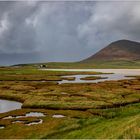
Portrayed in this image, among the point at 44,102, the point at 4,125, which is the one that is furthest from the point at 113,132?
the point at 44,102

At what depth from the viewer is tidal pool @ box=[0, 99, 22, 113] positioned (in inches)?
2578

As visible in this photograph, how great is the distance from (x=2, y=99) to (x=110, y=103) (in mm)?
30357

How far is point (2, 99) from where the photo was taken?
82000 millimetres

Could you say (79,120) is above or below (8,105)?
Result: below

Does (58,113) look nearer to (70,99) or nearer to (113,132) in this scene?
(70,99)

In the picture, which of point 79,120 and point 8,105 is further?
point 8,105

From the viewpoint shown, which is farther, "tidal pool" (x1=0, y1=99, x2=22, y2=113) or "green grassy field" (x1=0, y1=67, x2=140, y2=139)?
"tidal pool" (x1=0, y1=99, x2=22, y2=113)

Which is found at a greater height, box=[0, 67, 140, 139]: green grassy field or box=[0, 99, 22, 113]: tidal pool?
box=[0, 99, 22, 113]: tidal pool

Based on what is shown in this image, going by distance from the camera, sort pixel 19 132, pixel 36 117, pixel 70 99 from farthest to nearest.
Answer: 1. pixel 70 99
2. pixel 36 117
3. pixel 19 132

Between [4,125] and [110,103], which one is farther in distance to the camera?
[110,103]

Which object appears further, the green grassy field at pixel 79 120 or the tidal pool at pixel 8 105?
the tidal pool at pixel 8 105

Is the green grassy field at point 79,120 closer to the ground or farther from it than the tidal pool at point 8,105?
closer to the ground

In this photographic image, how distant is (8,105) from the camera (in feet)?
233

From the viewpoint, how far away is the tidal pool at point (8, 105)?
6549 cm
